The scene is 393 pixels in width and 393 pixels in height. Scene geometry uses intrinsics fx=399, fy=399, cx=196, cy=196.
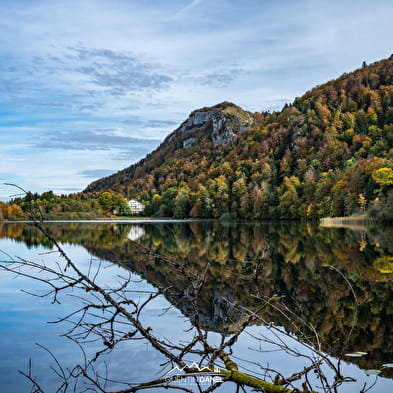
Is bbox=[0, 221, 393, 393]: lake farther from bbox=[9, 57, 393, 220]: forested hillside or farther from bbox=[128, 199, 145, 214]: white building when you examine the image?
bbox=[128, 199, 145, 214]: white building

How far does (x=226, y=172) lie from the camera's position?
125 metres

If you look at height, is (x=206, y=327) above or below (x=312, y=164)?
below

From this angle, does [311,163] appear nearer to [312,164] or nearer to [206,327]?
[312,164]

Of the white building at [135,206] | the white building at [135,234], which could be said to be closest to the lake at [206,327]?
the white building at [135,234]

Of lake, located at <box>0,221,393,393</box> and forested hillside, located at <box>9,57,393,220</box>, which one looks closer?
lake, located at <box>0,221,393,393</box>

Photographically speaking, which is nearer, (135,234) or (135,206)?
(135,234)

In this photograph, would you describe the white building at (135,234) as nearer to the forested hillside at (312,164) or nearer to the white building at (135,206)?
the forested hillside at (312,164)

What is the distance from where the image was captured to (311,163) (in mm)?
98812

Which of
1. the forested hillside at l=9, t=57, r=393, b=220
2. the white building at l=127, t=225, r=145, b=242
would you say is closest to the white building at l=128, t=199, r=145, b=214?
the forested hillside at l=9, t=57, r=393, b=220

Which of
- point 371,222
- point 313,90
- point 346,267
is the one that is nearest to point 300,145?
point 313,90

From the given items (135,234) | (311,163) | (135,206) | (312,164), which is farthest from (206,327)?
(135,206)

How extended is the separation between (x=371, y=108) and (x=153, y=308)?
117803 millimetres

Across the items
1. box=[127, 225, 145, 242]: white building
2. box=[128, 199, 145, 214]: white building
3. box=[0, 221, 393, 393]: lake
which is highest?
box=[0, 221, 393, 393]: lake

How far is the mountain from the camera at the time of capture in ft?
213
